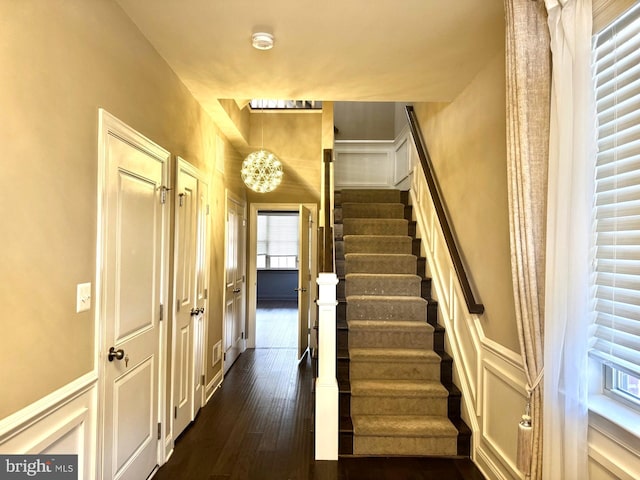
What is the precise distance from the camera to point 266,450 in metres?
2.75

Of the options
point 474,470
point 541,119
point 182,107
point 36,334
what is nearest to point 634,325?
point 541,119

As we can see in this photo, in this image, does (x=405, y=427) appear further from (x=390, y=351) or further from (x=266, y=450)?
(x=266, y=450)

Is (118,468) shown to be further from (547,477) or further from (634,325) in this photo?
(634,325)

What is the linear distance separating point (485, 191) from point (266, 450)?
7.93 ft

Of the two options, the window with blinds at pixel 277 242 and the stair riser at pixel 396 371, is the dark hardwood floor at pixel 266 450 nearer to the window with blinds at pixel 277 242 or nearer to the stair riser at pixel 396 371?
the stair riser at pixel 396 371

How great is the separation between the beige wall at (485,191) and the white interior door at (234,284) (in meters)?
2.67

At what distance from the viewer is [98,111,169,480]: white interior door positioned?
180 cm

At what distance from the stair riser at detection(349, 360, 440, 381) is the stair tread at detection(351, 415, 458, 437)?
0.33m

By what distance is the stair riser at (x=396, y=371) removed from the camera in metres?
3.03

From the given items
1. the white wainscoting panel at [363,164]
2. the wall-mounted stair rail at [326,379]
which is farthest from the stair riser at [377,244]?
the white wainscoting panel at [363,164]

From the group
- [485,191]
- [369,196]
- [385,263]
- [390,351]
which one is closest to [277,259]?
[369,196]

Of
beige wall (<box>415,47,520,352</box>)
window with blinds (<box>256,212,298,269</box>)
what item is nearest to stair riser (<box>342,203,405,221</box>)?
beige wall (<box>415,47,520,352</box>)

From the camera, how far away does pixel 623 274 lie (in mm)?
1352

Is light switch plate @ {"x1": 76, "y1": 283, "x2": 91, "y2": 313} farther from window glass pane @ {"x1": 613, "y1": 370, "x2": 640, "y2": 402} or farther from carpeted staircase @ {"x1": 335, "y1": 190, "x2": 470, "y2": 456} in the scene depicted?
window glass pane @ {"x1": 613, "y1": 370, "x2": 640, "y2": 402}
